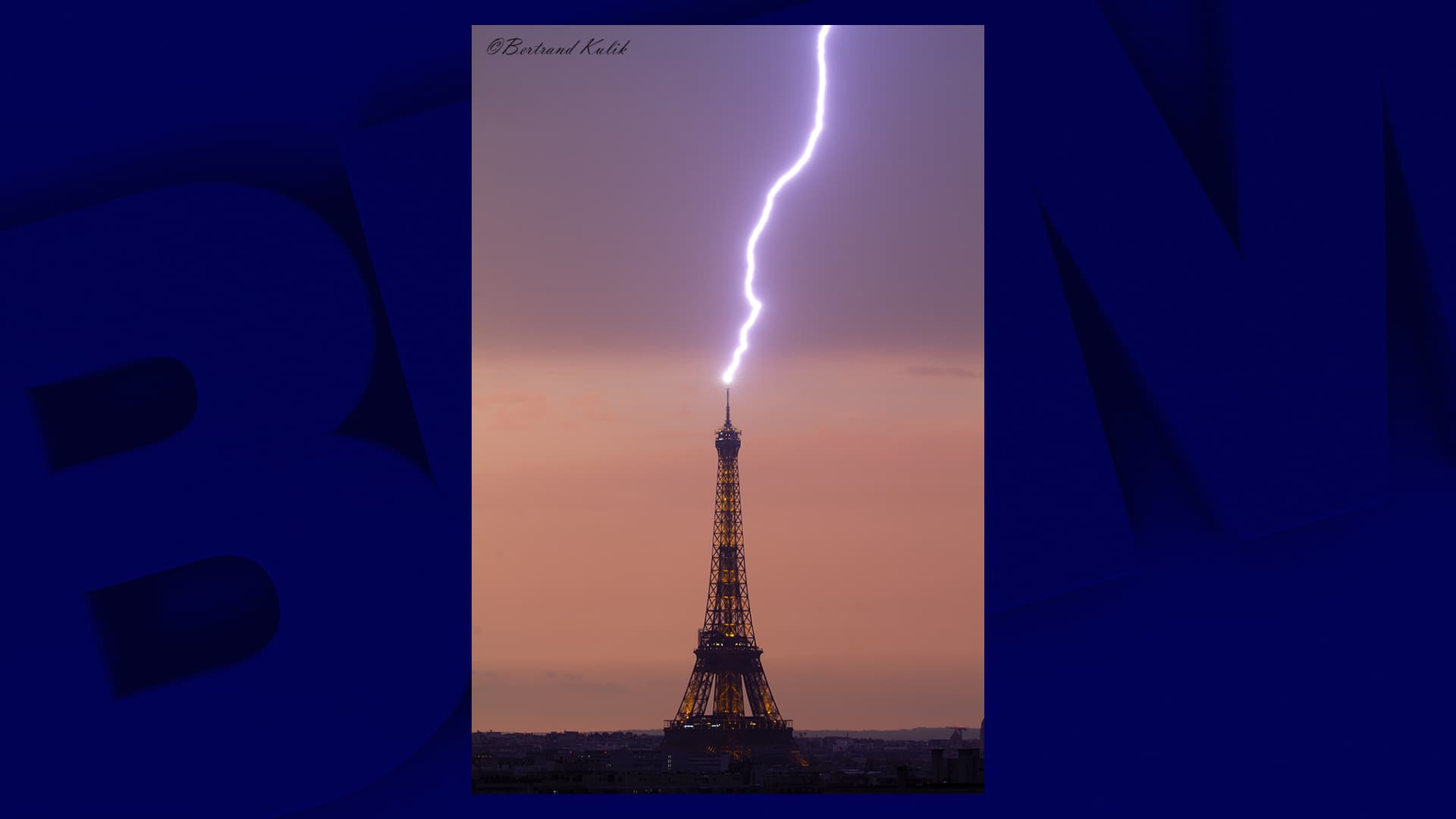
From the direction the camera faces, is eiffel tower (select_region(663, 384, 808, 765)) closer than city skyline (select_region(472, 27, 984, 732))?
Yes

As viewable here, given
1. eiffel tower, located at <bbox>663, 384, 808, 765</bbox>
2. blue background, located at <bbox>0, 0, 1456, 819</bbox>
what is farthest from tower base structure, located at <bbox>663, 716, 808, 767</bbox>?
blue background, located at <bbox>0, 0, 1456, 819</bbox>

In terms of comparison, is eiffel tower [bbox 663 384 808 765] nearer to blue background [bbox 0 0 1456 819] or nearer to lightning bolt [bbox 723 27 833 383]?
lightning bolt [bbox 723 27 833 383]

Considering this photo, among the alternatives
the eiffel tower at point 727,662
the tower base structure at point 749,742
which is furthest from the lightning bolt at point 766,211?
the tower base structure at point 749,742

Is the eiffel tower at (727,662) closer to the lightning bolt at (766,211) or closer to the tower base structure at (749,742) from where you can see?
the tower base structure at (749,742)
